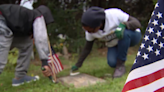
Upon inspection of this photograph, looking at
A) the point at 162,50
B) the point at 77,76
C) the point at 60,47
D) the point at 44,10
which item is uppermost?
the point at 162,50

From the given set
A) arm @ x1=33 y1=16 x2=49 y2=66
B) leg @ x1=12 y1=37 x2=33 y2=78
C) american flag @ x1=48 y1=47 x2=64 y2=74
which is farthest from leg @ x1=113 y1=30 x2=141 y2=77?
leg @ x1=12 y1=37 x2=33 y2=78

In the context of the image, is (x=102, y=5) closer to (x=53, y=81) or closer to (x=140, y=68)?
(x=53, y=81)

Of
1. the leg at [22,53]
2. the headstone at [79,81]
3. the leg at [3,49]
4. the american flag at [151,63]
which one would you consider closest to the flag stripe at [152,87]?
the american flag at [151,63]

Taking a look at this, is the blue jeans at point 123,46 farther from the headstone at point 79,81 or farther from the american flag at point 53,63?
the american flag at point 53,63

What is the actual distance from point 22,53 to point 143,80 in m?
1.96

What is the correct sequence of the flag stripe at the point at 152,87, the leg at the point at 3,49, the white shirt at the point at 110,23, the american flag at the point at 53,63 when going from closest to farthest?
1. the flag stripe at the point at 152,87
2. the leg at the point at 3,49
3. the american flag at the point at 53,63
4. the white shirt at the point at 110,23

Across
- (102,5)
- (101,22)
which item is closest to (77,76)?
(101,22)

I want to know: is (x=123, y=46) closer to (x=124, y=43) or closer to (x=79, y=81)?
(x=124, y=43)

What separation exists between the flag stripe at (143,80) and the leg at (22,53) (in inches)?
72.0

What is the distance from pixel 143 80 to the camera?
41.8 inches

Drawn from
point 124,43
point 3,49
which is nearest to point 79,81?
point 124,43

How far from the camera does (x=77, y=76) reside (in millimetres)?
2703

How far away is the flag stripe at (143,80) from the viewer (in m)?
1.06

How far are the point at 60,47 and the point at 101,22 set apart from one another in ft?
7.54
